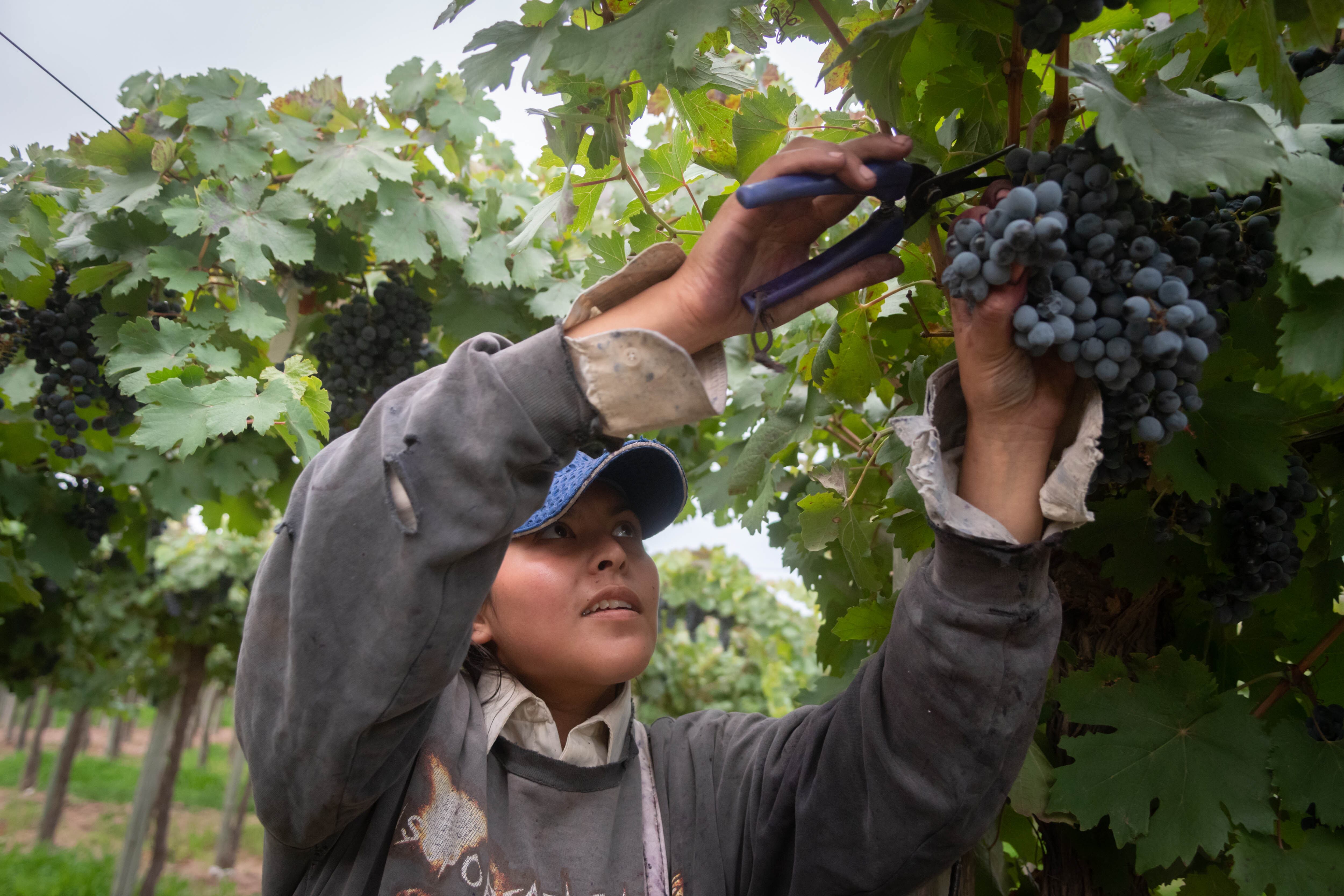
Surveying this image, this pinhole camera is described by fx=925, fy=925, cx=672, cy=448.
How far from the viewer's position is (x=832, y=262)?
1.17 m

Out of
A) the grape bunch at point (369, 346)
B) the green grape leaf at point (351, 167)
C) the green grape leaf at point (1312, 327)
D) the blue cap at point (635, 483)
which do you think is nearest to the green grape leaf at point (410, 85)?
the green grape leaf at point (351, 167)

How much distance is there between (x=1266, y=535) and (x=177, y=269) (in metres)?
2.55

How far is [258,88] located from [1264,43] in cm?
254

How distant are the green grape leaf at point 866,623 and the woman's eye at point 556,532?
1.71ft

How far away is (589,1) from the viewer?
44.1 inches

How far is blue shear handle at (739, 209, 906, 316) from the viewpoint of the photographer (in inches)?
45.8

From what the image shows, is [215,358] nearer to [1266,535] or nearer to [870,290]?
[870,290]

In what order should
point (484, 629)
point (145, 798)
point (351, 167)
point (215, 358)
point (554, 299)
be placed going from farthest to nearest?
point (145, 798) < point (554, 299) < point (351, 167) < point (215, 358) < point (484, 629)

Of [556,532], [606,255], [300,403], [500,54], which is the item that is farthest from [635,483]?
[300,403]

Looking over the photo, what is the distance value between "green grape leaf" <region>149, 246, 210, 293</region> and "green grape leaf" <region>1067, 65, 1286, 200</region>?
227 cm

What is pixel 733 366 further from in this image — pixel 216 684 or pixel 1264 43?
pixel 216 684

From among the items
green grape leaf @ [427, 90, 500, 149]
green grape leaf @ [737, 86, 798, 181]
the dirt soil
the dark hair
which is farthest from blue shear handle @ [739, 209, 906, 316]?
the dirt soil

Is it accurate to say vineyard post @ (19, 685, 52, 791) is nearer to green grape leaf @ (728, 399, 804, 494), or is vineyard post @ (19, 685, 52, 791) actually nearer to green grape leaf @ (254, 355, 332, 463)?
green grape leaf @ (254, 355, 332, 463)

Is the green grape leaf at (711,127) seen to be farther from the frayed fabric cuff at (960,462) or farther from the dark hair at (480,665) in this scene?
the dark hair at (480,665)
